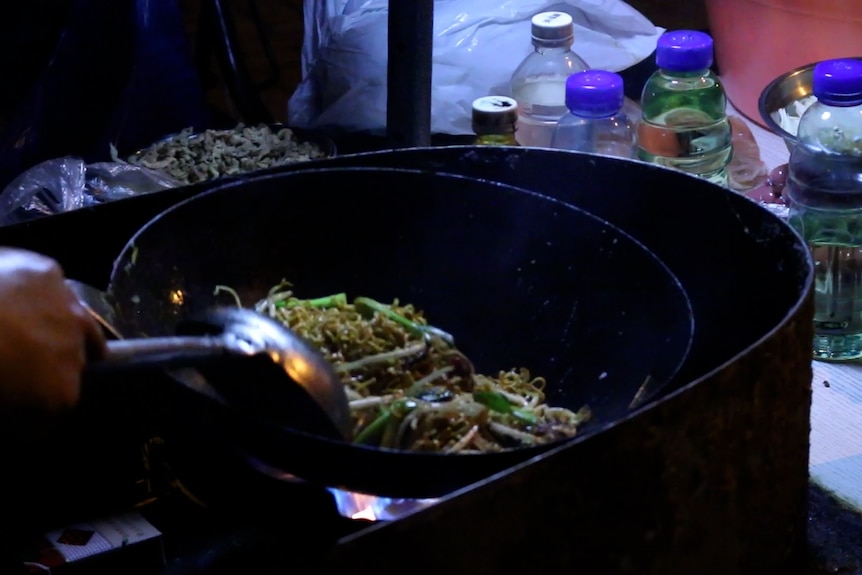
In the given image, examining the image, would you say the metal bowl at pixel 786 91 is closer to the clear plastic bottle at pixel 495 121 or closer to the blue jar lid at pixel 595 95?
the blue jar lid at pixel 595 95

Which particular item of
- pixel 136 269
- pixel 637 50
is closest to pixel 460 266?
pixel 136 269

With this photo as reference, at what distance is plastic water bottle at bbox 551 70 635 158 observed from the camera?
3.97ft

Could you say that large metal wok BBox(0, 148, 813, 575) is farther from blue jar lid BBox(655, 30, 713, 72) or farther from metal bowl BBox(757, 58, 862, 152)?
metal bowl BBox(757, 58, 862, 152)

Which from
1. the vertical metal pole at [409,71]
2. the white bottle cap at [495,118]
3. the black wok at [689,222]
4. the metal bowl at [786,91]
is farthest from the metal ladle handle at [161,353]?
the metal bowl at [786,91]

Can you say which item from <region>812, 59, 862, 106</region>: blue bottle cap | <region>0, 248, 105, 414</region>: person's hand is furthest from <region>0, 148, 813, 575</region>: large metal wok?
<region>812, 59, 862, 106</region>: blue bottle cap

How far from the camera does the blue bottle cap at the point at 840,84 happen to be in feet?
3.49

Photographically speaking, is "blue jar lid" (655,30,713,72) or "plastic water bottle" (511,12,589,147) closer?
"blue jar lid" (655,30,713,72)

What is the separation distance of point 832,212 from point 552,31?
449 mm

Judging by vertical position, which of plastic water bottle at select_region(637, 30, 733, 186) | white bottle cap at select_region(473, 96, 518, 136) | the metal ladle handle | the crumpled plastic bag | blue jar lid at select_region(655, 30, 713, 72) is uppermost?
blue jar lid at select_region(655, 30, 713, 72)

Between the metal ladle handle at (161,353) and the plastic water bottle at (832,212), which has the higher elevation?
the metal ladle handle at (161,353)

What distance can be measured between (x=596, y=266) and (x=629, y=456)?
30 cm

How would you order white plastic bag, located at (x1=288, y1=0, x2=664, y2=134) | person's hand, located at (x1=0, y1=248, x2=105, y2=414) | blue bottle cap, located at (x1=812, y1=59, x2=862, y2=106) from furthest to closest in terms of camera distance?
white plastic bag, located at (x1=288, y1=0, x2=664, y2=134), blue bottle cap, located at (x1=812, y1=59, x2=862, y2=106), person's hand, located at (x1=0, y1=248, x2=105, y2=414)

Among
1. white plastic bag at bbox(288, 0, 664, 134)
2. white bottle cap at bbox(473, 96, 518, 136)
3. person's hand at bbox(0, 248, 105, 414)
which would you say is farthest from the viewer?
white plastic bag at bbox(288, 0, 664, 134)

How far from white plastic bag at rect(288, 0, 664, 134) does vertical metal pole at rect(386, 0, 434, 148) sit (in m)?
0.29
